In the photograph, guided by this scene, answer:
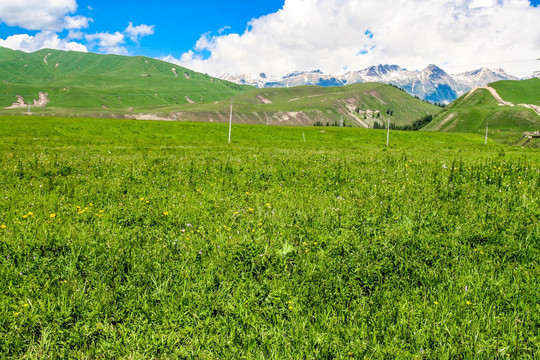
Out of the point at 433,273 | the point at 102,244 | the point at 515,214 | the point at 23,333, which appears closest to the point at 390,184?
the point at 515,214

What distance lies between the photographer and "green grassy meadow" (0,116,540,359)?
3.46m

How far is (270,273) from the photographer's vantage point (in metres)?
4.71

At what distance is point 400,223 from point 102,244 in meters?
5.71

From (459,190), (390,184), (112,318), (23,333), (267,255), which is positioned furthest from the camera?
(390,184)

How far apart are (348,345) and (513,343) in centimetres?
174

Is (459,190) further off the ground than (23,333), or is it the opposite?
(459,190)

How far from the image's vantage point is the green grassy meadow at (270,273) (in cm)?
346

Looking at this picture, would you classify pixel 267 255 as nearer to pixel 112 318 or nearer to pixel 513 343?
pixel 112 318

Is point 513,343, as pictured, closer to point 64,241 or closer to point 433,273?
point 433,273

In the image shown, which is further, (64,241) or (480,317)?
(64,241)

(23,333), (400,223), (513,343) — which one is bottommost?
(23,333)

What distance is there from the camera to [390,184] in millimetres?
9711

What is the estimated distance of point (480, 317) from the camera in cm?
373

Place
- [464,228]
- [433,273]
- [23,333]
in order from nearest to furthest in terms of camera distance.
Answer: [23,333], [433,273], [464,228]
